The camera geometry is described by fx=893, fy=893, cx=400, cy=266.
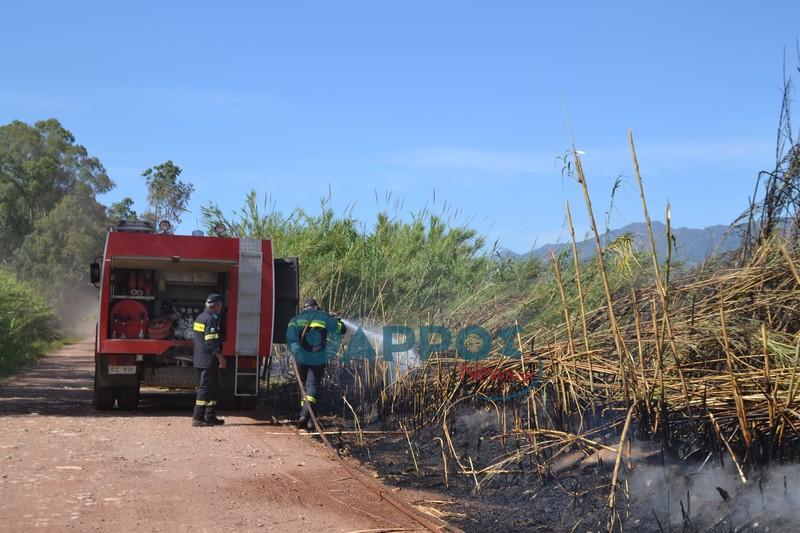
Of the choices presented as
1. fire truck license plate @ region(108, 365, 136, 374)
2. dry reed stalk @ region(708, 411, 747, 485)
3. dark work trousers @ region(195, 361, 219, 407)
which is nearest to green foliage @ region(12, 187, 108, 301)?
fire truck license plate @ region(108, 365, 136, 374)

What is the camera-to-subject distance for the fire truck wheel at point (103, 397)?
Answer: 1335 cm

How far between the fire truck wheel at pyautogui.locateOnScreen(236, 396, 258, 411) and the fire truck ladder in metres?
0.27

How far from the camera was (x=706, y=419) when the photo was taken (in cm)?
688

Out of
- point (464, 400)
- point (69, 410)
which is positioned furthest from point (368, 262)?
point (464, 400)

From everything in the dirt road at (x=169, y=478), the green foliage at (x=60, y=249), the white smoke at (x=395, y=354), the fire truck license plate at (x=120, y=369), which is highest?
the green foliage at (x=60, y=249)

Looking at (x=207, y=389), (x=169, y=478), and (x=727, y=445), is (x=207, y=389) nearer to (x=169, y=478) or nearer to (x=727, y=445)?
(x=169, y=478)

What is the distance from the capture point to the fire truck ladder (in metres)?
13.0

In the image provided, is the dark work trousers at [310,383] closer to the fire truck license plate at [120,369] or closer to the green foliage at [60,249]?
the fire truck license plate at [120,369]

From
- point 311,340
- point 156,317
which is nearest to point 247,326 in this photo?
point 311,340

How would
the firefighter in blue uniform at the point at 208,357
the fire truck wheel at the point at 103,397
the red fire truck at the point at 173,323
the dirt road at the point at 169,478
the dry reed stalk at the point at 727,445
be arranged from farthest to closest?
1. the fire truck wheel at the point at 103,397
2. the red fire truck at the point at 173,323
3. the firefighter in blue uniform at the point at 208,357
4. the dirt road at the point at 169,478
5. the dry reed stalk at the point at 727,445

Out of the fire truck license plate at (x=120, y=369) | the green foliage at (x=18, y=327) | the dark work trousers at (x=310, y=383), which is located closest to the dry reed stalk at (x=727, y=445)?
the dark work trousers at (x=310, y=383)

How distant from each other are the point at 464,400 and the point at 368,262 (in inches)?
323

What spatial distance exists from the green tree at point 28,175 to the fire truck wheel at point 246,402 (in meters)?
43.6

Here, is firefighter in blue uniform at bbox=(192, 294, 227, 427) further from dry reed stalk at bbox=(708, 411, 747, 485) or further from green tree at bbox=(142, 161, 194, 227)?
green tree at bbox=(142, 161, 194, 227)
